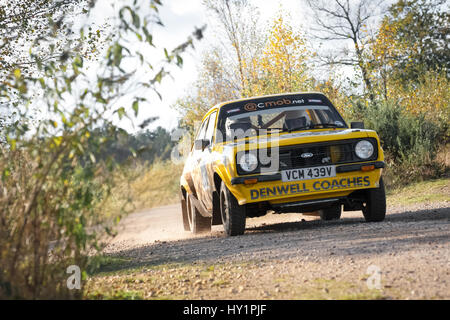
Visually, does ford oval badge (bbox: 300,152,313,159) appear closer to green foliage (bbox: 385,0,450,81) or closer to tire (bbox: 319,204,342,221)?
tire (bbox: 319,204,342,221)

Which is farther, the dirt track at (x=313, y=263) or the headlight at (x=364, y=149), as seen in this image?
the headlight at (x=364, y=149)

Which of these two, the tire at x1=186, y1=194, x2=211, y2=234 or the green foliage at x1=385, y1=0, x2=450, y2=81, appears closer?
the tire at x1=186, y1=194, x2=211, y2=234

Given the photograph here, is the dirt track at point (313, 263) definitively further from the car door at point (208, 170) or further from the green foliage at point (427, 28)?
the green foliage at point (427, 28)

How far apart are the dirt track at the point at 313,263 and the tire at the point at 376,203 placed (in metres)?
0.24

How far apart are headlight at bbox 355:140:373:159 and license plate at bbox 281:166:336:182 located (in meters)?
0.37

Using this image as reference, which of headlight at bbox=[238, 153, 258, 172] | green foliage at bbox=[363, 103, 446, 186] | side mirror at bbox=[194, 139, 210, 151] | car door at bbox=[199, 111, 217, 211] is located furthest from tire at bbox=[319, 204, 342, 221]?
green foliage at bbox=[363, 103, 446, 186]

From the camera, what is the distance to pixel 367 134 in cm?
764

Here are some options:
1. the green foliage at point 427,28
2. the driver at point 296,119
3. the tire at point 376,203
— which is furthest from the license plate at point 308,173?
the green foliage at point 427,28

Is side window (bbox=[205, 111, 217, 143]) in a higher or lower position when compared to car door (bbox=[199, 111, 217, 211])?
higher

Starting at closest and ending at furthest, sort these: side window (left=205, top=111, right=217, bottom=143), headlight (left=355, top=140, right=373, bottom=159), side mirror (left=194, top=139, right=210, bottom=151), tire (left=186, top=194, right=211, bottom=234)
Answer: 1. headlight (left=355, top=140, right=373, bottom=159)
2. side mirror (left=194, top=139, right=210, bottom=151)
3. side window (left=205, top=111, right=217, bottom=143)
4. tire (left=186, top=194, right=211, bottom=234)

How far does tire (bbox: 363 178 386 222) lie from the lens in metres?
7.74

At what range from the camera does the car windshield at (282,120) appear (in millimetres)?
8422
